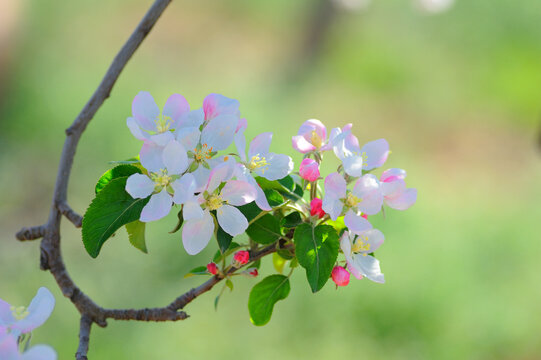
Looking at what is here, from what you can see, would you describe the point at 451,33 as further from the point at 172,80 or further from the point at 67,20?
the point at 67,20

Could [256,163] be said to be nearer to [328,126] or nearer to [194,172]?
[194,172]

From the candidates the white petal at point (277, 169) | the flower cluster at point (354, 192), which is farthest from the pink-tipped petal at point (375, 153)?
the white petal at point (277, 169)

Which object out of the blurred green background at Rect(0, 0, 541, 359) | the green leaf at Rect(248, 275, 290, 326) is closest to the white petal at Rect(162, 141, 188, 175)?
the green leaf at Rect(248, 275, 290, 326)

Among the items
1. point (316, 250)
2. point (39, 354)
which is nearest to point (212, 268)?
point (316, 250)

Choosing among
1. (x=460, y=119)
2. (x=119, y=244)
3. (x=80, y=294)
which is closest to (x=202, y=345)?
(x=119, y=244)

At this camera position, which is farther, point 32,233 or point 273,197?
point 32,233

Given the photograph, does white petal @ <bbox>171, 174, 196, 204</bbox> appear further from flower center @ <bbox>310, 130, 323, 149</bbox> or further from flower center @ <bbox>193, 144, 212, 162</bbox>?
flower center @ <bbox>310, 130, 323, 149</bbox>

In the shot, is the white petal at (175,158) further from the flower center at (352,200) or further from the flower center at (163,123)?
the flower center at (352,200)
